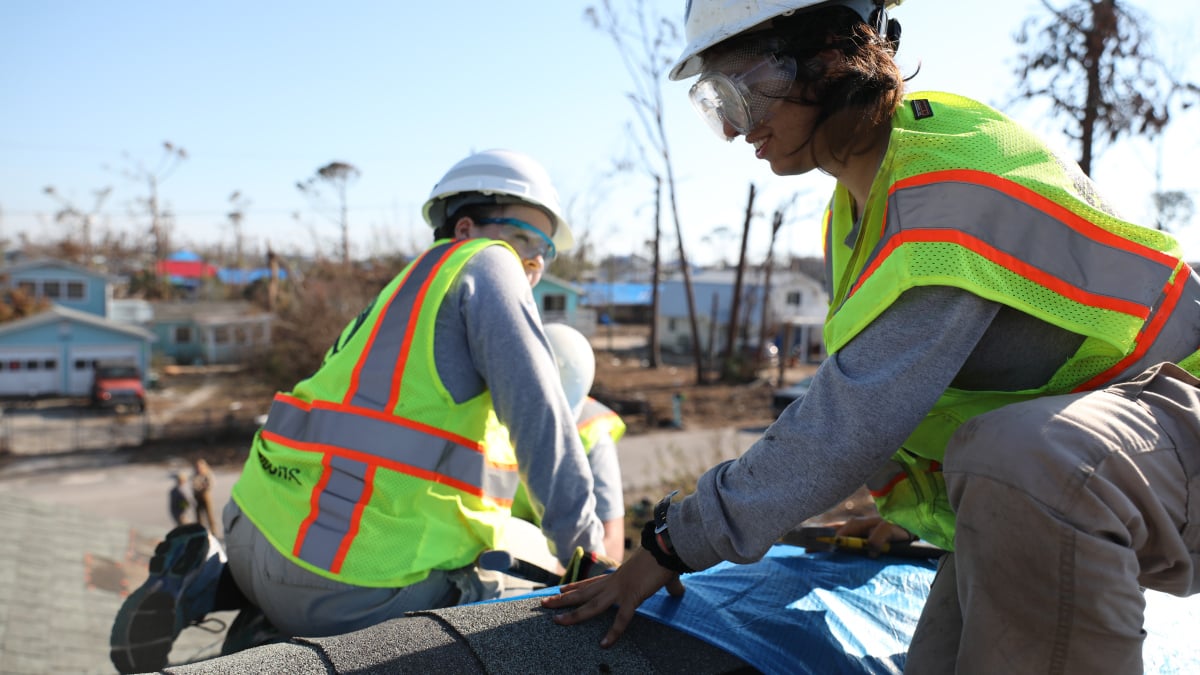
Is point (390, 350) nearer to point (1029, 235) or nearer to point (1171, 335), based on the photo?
point (1029, 235)

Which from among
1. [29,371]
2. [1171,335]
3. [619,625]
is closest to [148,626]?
[619,625]

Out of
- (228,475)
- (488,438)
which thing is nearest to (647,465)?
(228,475)

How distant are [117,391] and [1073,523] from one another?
107ft

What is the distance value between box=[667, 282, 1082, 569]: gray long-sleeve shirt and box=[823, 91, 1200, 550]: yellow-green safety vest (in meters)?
0.04

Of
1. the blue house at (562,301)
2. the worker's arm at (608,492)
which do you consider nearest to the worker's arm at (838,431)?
the worker's arm at (608,492)

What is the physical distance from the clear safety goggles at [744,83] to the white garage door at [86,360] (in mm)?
34728

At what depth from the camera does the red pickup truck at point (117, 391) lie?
28.4m

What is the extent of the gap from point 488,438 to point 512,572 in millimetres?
446

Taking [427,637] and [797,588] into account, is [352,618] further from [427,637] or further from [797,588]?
[797,588]

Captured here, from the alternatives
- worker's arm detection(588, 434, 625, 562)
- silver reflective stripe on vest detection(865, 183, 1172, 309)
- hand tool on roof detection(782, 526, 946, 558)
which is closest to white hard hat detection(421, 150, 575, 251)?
worker's arm detection(588, 434, 625, 562)

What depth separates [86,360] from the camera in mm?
31312

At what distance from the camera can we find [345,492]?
2.42m

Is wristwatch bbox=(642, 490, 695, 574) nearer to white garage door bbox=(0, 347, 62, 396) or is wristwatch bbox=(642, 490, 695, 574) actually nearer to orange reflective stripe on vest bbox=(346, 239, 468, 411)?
orange reflective stripe on vest bbox=(346, 239, 468, 411)

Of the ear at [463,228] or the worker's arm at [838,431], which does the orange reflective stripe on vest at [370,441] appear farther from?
the worker's arm at [838,431]
